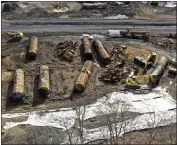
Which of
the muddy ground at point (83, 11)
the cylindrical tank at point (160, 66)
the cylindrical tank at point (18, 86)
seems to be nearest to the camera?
the cylindrical tank at point (18, 86)

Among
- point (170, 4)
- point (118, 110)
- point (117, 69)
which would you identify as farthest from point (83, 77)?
point (170, 4)

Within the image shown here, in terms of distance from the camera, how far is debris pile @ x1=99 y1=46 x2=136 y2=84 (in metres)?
42.9

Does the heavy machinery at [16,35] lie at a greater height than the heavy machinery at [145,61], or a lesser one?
lesser

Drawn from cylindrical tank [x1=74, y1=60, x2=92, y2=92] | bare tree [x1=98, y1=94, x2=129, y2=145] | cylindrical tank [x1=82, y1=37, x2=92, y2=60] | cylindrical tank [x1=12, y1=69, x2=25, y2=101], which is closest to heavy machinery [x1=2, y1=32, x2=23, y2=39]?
cylindrical tank [x1=82, y1=37, x2=92, y2=60]

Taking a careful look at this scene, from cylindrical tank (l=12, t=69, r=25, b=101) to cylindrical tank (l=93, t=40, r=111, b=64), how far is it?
31.4ft

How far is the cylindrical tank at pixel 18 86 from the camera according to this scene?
39188 mm

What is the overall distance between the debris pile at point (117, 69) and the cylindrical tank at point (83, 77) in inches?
67.0

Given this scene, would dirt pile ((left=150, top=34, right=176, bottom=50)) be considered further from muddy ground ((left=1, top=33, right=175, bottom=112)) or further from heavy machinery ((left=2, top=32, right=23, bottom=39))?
heavy machinery ((left=2, top=32, right=23, bottom=39))

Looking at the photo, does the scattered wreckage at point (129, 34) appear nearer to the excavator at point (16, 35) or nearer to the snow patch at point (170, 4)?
the excavator at point (16, 35)

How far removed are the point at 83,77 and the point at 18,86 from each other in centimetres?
674

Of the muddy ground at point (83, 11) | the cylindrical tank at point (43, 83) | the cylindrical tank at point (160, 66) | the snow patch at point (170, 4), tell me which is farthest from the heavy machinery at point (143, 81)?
the snow patch at point (170, 4)

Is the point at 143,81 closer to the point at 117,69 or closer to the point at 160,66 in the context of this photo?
the point at 117,69

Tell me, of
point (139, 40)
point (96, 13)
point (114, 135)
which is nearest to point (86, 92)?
point (114, 135)

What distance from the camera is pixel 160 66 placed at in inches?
1757
